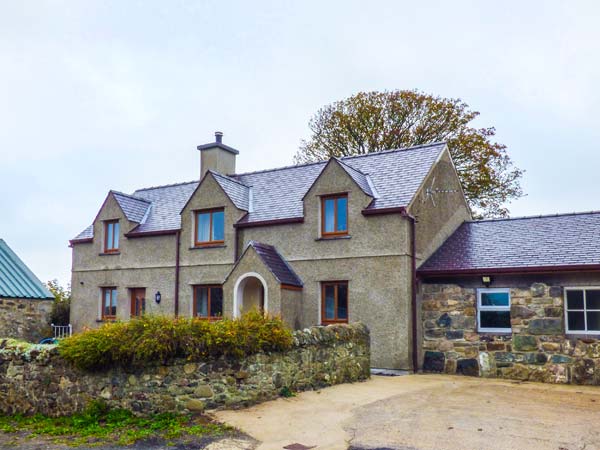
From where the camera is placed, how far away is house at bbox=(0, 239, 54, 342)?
64.2 feet

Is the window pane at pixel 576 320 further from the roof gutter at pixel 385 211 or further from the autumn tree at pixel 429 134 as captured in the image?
the autumn tree at pixel 429 134

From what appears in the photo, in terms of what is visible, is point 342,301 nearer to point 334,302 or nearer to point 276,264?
point 334,302

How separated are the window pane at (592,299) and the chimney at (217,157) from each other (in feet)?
46.6

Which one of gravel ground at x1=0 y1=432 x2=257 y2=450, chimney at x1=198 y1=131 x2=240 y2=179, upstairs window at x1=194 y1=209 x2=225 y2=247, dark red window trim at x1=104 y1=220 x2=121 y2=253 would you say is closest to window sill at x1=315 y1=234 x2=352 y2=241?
upstairs window at x1=194 y1=209 x2=225 y2=247

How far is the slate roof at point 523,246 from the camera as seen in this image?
51.6 feet

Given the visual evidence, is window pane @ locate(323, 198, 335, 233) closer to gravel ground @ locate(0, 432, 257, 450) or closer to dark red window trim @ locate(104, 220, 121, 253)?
dark red window trim @ locate(104, 220, 121, 253)

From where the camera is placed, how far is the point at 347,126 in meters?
33.5

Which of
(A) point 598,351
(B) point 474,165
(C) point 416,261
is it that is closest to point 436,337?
(C) point 416,261

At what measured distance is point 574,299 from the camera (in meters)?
15.5

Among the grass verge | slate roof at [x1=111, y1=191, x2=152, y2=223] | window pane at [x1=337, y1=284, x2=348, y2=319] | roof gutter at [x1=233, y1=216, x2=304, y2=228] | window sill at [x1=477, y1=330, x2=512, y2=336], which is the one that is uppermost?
slate roof at [x1=111, y1=191, x2=152, y2=223]

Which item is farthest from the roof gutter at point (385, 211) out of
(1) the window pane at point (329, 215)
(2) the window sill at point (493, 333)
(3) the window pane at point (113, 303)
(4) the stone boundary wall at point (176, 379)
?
(3) the window pane at point (113, 303)

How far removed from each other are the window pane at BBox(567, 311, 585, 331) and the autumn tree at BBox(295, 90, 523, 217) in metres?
16.2

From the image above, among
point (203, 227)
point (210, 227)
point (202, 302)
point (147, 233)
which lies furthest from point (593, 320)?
point (147, 233)

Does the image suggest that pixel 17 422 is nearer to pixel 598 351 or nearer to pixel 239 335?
pixel 239 335
